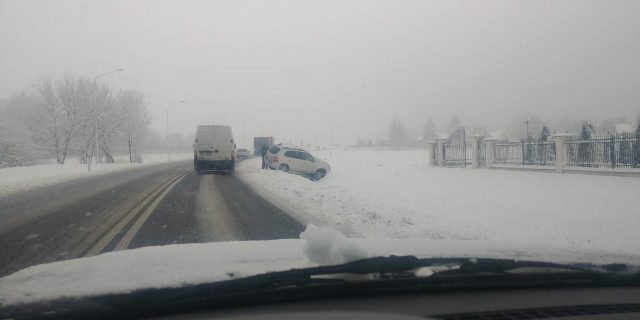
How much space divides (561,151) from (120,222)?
18086mm

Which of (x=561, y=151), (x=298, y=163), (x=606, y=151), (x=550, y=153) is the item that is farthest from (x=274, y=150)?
(x=606, y=151)

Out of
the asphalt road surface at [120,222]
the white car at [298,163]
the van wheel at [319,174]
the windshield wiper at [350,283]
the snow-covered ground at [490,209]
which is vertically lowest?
the snow-covered ground at [490,209]

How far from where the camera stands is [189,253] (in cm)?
322

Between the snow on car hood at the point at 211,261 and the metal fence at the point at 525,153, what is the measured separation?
18962 millimetres

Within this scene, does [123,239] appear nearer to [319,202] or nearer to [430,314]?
[430,314]

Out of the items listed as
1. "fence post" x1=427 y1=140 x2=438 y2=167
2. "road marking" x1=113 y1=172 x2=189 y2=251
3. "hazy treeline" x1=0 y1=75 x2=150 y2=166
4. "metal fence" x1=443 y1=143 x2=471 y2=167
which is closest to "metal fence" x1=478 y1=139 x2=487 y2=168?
"metal fence" x1=443 y1=143 x2=471 y2=167

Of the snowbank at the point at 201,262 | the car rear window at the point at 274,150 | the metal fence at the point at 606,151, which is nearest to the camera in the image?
the snowbank at the point at 201,262

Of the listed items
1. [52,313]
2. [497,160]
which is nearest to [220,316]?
[52,313]

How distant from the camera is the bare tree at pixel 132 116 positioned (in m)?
52.9

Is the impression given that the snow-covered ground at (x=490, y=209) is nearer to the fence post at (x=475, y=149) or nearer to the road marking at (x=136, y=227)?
the road marking at (x=136, y=227)

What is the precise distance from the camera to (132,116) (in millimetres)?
54406

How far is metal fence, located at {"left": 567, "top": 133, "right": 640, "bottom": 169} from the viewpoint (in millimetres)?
16062

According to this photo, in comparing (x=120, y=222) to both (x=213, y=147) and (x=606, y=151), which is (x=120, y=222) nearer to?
(x=213, y=147)

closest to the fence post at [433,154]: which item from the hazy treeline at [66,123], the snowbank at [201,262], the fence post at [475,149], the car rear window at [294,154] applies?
the fence post at [475,149]
